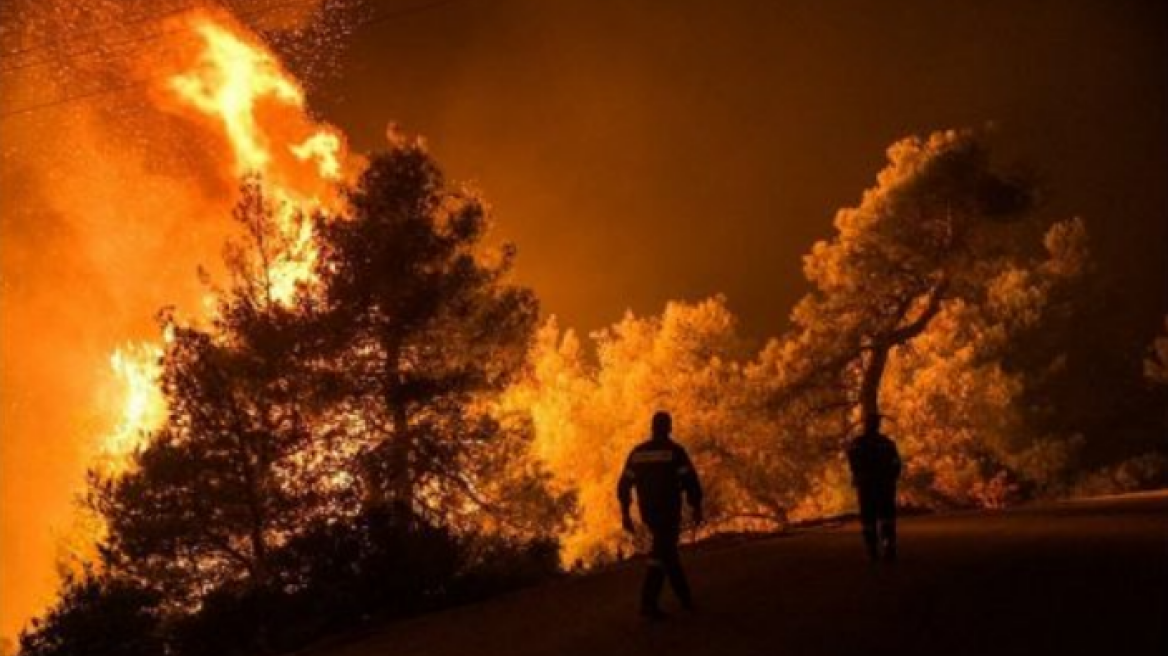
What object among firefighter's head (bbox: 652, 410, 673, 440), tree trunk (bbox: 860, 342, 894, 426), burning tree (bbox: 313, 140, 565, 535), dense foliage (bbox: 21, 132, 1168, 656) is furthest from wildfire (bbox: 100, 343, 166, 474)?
firefighter's head (bbox: 652, 410, 673, 440)

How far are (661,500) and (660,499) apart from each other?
15 mm

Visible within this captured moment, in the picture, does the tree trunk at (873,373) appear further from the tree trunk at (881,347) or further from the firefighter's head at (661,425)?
the firefighter's head at (661,425)

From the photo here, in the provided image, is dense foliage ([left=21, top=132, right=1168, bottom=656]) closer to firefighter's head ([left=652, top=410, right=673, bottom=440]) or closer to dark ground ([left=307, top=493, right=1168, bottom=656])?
dark ground ([left=307, top=493, right=1168, bottom=656])

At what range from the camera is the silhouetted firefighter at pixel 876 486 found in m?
13.6

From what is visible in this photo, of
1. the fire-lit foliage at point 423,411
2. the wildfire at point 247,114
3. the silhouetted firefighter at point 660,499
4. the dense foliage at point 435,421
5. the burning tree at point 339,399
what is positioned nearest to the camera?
the silhouetted firefighter at point 660,499

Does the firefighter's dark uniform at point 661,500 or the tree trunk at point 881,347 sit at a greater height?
the tree trunk at point 881,347

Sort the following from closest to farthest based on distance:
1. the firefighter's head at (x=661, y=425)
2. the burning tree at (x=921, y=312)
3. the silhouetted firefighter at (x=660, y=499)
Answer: the silhouetted firefighter at (x=660, y=499)
the firefighter's head at (x=661, y=425)
the burning tree at (x=921, y=312)

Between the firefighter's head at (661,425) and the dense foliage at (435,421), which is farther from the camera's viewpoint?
the dense foliage at (435,421)

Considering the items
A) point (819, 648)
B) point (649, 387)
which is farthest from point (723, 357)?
point (819, 648)

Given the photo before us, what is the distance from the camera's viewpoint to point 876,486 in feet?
45.2

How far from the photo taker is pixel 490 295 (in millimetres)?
24922

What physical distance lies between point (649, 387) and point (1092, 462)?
21181 millimetres

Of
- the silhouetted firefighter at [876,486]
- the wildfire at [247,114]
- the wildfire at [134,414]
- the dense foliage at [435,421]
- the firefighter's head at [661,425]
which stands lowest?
the silhouetted firefighter at [876,486]

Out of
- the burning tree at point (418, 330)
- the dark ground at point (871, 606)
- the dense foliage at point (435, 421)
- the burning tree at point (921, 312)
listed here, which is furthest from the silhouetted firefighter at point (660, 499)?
the burning tree at point (921, 312)
